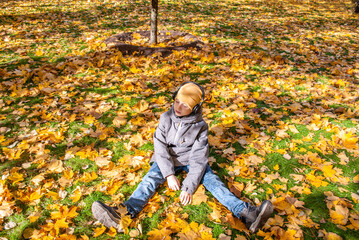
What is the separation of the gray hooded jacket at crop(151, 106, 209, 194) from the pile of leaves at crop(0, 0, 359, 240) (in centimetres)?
25

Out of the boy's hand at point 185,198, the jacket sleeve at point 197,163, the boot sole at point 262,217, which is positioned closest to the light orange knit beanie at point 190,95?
the jacket sleeve at point 197,163

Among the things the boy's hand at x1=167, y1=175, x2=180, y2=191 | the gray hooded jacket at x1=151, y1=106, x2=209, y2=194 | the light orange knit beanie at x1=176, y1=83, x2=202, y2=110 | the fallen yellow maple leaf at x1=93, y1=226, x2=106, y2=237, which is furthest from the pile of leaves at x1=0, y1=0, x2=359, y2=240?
the light orange knit beanie at x1=176, y1=83, x2=202, y2=110

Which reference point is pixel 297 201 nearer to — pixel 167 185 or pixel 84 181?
pixel 167 185

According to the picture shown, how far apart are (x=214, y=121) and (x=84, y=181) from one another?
2.23m

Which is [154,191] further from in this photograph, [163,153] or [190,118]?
[190,118]

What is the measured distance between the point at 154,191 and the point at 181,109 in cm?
99

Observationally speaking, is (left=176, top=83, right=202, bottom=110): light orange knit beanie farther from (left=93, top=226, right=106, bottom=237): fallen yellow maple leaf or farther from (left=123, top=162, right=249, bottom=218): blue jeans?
(left=93, top=226, right=106, bottom=237): fallen yellow maple leaf

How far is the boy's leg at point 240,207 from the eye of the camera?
2004mm

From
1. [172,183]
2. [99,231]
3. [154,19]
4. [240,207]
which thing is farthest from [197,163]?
[154,19]

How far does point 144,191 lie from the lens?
2.35 meters

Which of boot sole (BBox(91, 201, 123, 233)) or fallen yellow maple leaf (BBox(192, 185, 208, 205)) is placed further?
fallen yellow maple leaf (BBox(192, 185, 208, 205))

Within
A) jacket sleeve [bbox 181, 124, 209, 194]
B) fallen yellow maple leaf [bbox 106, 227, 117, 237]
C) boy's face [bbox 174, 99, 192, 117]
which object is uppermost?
boy's face [bbox 174, 99, 192, 117]

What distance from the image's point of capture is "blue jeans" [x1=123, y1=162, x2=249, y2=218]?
7.19 feet

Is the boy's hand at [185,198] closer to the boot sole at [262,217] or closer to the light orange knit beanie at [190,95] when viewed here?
the boot sole at [262,217]
